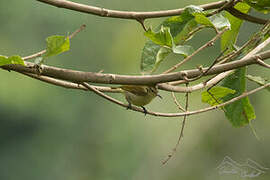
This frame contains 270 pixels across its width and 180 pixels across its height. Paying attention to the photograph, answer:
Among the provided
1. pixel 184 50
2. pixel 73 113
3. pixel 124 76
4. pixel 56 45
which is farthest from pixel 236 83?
pixel 73 113

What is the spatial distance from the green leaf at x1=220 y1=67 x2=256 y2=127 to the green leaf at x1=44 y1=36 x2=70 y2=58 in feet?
2.31

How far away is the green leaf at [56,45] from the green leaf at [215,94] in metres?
0.53

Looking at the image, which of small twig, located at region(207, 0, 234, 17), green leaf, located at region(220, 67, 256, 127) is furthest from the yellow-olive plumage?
small twig, located at region(207, 0, 234, 17)

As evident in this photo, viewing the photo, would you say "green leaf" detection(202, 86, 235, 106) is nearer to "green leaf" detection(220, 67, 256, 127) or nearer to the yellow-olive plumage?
"green leaf" detection(220, 67, 256, 127)

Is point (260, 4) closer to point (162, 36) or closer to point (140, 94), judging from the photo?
point (162, 36)

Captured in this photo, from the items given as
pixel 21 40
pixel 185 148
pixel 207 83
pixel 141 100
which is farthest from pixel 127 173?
pixel 207 83

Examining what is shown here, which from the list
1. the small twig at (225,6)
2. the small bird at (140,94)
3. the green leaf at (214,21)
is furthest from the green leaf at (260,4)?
the small bird at (140,94)

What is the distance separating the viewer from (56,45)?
54.6 inches

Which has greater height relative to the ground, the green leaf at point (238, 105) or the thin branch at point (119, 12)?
Answer: the thin branch at point (119, 12)

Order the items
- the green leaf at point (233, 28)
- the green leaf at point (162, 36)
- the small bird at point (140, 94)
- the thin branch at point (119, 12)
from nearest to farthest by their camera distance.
Answer: the green leaf at point (162, 36) < the thin branch at point (119, 12) < the green leaf at point (233, 28) < the small bird at point (140, 94)

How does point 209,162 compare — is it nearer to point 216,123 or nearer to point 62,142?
point 216,123

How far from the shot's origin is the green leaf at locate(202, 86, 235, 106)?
5.57 ft

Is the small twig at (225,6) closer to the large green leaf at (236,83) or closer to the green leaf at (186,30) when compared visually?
the green leaf at (186,30)

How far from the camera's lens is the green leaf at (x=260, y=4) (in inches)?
67.1
